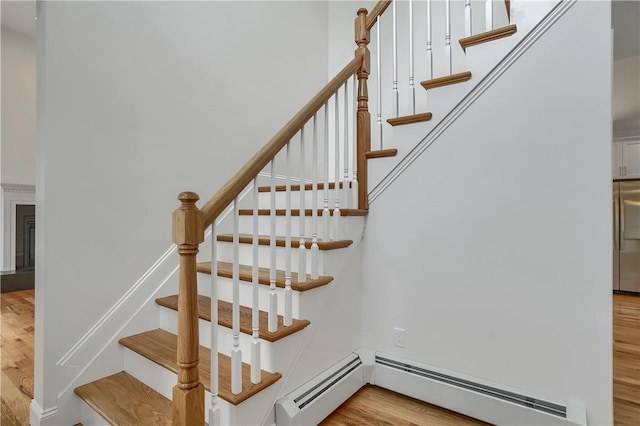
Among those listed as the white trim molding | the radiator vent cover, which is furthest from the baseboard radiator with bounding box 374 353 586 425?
the white trim molding

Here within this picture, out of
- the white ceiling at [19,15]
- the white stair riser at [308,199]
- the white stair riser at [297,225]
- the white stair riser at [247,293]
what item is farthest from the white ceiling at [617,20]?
the white stair riser at [247,293]

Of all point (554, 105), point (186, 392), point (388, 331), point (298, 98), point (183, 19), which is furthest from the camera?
point (298, 98)

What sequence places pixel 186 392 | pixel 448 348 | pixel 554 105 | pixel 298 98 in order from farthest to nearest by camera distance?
1. pixel 298 98
2. pixel 448 348
3. pixel 554 105
4. pixel 186 392

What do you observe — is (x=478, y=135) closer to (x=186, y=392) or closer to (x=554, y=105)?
(x=554, y=105)

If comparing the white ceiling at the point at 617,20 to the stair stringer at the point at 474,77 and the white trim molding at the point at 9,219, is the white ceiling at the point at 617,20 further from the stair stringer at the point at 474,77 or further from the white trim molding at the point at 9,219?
the stair stringer at the point at 474,77

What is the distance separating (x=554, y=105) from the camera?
60.8 inches

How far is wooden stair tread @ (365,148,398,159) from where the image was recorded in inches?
76.9

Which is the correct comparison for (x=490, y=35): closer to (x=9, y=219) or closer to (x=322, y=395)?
(x=322, y=395)

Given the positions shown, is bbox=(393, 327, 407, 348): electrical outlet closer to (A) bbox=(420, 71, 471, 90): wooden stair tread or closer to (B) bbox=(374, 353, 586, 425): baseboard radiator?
(B) bbox=(374, 353, 586, 425): baseboard radiator

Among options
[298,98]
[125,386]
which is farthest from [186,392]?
[298,98]

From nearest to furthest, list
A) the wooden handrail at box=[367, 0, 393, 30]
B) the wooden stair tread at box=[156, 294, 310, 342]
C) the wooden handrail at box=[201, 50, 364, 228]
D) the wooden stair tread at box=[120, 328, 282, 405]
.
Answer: the wooden handrail at box=[201, 50, 364, 228] < the wooden stair tread at box=[120, 328, 282, 405] < the wooden stair tread at box=[156, 294, 310, 342] < the wooden handrail at box=[367, 0, 393, 30]

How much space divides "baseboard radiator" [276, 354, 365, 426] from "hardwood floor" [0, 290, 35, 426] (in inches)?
52.2

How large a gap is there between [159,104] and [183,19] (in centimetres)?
65

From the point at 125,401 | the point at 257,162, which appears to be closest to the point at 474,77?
the point at 257,162
